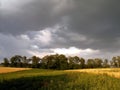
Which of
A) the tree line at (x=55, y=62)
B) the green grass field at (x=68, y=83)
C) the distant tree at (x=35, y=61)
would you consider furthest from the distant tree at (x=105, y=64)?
the green grass field at (x=68, y=83)

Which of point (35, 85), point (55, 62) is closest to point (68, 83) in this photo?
point (35, 85)

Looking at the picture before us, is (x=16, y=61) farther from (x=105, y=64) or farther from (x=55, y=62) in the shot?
(x=105, y=64)

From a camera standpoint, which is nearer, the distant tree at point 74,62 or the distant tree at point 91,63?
the distant tree at point 74,62

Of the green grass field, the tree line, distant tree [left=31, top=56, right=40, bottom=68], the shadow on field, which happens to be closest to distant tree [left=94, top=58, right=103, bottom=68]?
the tree line

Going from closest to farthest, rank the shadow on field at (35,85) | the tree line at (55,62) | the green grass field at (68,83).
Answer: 1. the green grass field at (68,83)
2. the shadow on field at (35,85)
3. the tree line at (55,62)

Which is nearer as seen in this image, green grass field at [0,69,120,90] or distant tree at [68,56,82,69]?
green grass field at [0,69,120,90]

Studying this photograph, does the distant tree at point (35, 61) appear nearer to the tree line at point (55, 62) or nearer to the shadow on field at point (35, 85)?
the tree line at point (55, 62)

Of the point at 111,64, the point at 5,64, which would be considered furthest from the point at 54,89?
the point at 111,64

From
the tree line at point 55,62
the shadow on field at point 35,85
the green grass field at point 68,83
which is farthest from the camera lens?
the tree line at point 55,62

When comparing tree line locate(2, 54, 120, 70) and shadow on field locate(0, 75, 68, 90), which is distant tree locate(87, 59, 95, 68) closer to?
tree line locate(2, 54, 120, 70)

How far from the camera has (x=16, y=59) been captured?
12838cm

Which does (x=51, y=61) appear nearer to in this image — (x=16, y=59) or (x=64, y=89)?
(x=16, y=59)

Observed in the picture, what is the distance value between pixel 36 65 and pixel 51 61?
9.01m

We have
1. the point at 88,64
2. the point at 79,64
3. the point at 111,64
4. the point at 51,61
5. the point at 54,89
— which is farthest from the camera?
the point at 111,64
